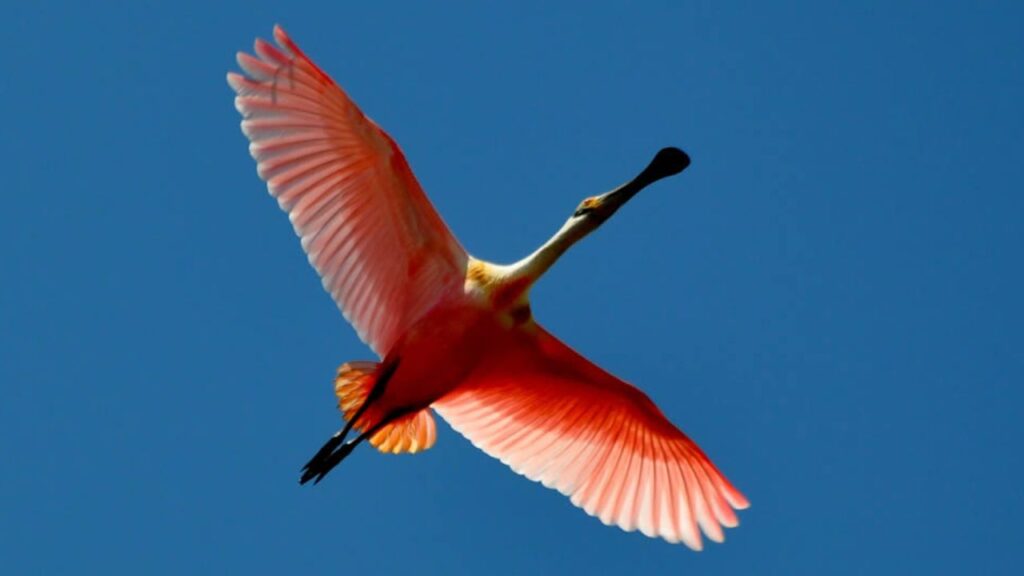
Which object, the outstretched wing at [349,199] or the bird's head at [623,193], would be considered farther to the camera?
the bird's head at [623,193]

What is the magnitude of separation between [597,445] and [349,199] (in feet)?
7.60

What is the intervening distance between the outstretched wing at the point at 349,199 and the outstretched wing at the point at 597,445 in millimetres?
809

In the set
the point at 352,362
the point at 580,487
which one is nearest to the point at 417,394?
the point at 352,362

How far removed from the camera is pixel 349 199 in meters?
13.6

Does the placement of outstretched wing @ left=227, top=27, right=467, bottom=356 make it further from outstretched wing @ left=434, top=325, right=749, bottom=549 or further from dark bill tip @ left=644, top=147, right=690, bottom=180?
dark bill tip @ left=644, top=147, right=690, bottom=180

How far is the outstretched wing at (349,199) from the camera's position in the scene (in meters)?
13.3

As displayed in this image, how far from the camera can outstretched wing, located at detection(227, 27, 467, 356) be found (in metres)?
13.3

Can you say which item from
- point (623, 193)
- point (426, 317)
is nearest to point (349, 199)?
point (426, 317)

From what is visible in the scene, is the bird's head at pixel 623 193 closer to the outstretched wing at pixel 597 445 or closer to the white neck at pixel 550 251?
the white neck at pixel 550 251

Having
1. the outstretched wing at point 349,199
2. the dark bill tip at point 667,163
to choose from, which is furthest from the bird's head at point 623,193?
the outstretched wing at point 349,199

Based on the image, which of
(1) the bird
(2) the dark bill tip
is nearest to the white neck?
(1) the bird

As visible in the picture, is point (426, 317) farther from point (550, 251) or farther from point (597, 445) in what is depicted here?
point (597, 445)

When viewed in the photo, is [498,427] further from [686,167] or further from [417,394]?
[686,167]

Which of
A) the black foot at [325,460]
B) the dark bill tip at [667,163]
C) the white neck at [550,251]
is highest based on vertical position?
the dark bill tip at [667,163]
